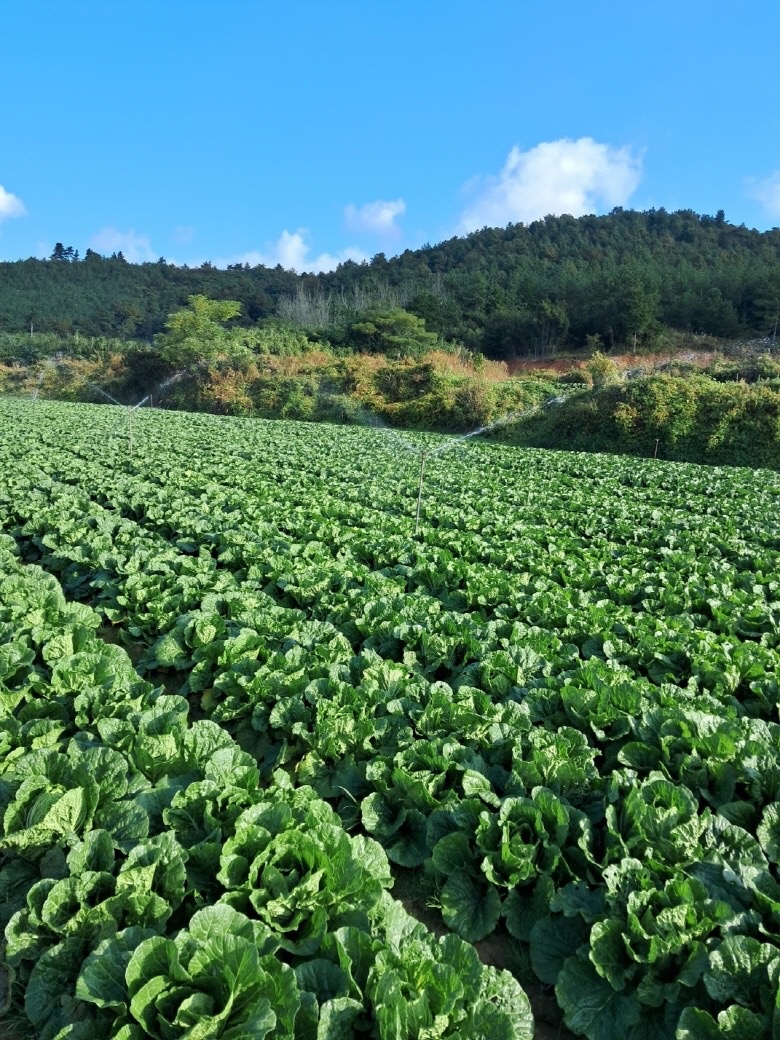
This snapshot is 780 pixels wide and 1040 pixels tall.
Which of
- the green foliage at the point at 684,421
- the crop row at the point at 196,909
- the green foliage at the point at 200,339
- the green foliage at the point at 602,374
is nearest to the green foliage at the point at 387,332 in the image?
the green foliage at the point at 200,339

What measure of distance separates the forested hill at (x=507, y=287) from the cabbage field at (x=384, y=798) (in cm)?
5042

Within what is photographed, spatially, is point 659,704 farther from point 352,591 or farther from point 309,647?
point 352,591

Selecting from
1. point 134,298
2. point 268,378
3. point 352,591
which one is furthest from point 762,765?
point 134,298

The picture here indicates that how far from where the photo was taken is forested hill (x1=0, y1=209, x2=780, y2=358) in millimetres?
52188

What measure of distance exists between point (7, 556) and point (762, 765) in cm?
785

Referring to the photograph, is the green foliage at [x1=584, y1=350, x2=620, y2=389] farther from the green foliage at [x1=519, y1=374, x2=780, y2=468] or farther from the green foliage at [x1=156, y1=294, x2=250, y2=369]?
the green foliage at [x1=156, y1=294, x2=250, y2=369]

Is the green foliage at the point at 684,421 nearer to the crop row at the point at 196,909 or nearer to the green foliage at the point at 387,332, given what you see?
the crop row at the point at 196,909

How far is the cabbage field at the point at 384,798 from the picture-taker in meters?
2.20

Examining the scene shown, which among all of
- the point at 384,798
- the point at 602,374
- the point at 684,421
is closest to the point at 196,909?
the point at 384,798

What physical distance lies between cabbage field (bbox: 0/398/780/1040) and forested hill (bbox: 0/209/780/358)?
50418mm

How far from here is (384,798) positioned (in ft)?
11.5

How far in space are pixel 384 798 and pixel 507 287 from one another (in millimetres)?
75773

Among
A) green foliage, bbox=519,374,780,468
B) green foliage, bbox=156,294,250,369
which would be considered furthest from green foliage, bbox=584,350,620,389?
green foliage, bbox=156,294,250,369

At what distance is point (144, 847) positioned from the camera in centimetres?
268
